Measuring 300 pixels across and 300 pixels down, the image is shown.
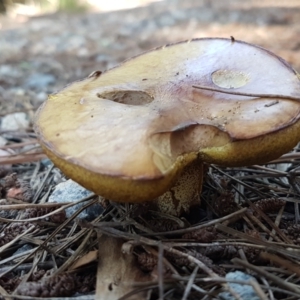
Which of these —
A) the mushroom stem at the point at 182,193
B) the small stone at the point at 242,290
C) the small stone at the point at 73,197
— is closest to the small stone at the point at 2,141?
the small stone at the point at 73,197

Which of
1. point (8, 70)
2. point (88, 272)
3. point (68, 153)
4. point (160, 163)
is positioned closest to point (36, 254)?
point (88, 272)

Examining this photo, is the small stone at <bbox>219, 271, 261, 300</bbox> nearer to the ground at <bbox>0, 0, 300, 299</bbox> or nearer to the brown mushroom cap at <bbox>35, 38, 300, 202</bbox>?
the ground at <bbox>0, 0, 300, 299</bbox>

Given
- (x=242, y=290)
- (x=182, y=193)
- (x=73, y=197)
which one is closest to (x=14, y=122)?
(x=73, y=197)

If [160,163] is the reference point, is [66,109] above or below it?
above

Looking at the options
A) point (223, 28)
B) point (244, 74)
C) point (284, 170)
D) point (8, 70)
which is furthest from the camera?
point (223, 28)

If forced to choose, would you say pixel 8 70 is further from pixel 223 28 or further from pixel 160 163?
pixel 160 163

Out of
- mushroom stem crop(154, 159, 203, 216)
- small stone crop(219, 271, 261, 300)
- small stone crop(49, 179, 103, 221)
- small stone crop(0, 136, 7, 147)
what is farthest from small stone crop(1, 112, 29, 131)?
small stone crop(219, 271, 261, 300)

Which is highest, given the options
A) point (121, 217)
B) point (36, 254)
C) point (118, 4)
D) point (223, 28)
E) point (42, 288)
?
point (118, 4)
